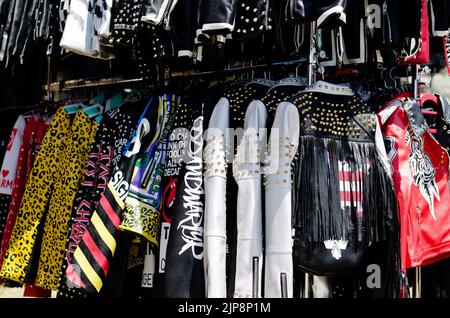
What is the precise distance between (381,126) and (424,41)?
0.38m

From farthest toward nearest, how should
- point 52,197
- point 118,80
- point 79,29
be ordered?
point 118,80 → point 52,197 → point 79,29

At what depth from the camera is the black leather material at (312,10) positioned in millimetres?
2062

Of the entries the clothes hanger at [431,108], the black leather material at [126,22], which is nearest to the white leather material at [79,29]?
the black leather material at [126,22]

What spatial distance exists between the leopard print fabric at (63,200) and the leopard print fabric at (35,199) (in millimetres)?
46

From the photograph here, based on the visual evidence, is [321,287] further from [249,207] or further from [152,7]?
[152,7]

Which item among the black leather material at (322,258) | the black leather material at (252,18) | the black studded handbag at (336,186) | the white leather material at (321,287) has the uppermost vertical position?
the black leather material at (252,18)

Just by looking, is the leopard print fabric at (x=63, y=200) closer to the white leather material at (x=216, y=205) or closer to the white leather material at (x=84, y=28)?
the white leather material at (x=84, y=28)

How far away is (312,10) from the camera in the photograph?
2.10 m

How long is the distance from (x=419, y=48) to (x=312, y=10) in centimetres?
53

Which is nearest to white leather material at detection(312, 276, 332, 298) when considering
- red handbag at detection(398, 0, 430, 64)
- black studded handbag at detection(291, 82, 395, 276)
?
black studded handbag at detection(291, 82, 395, 276)

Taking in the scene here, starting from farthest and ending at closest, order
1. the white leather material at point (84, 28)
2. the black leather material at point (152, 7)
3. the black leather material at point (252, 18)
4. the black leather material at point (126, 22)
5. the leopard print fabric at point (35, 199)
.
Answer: the leopard print fabric at point (35, 199)
the white leather material at point (84, 28)
the black leather material at point (126, 22)
the black leather material at point (152, 7)
the black leather material at point (252, 18)

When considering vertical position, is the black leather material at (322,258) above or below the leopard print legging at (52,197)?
below

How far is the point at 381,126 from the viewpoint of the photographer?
234cm

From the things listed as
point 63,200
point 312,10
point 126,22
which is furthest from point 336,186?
point 63,200
